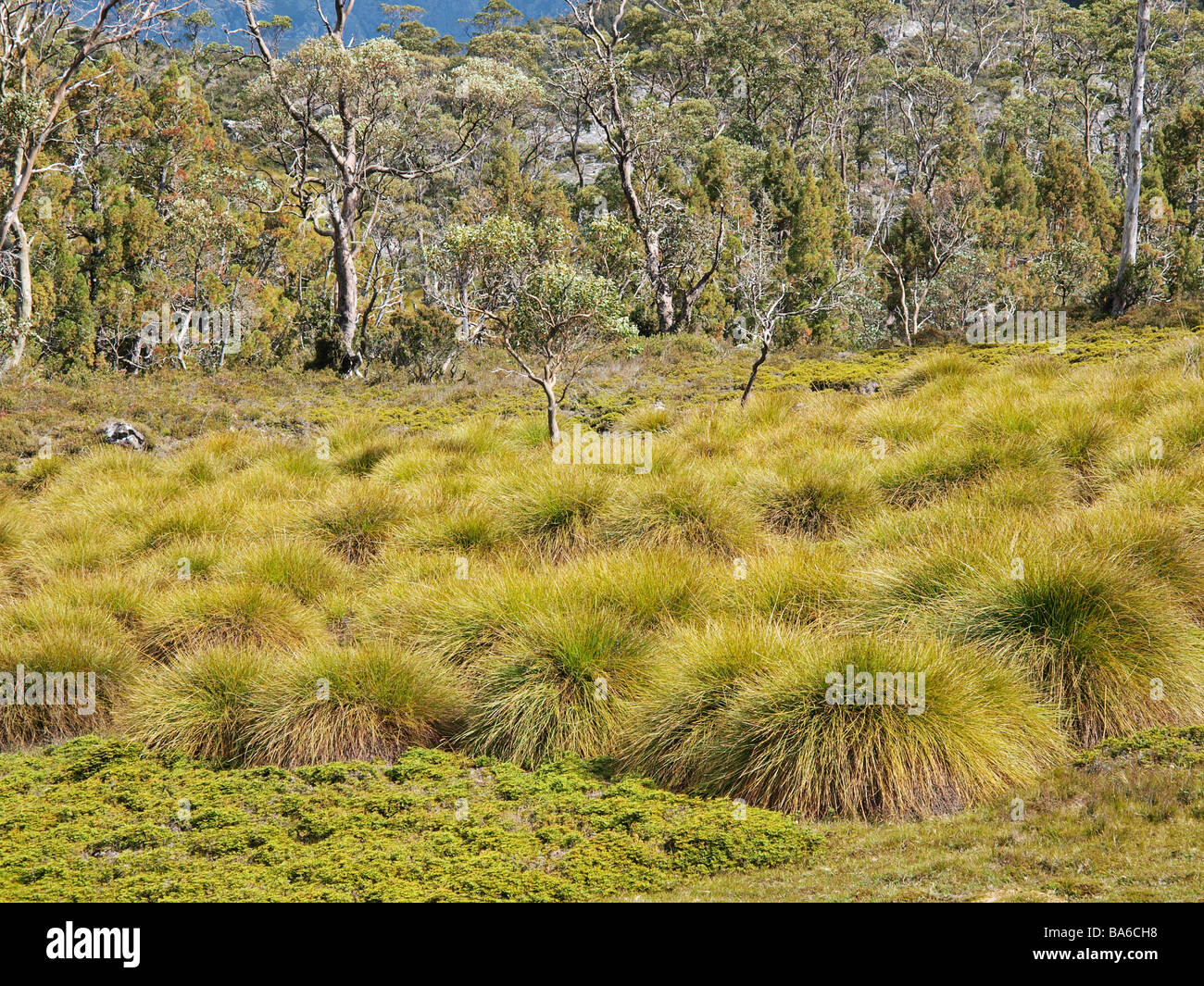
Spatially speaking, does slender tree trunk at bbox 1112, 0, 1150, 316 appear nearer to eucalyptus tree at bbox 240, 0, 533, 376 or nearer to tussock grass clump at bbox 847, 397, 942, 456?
tussock grass clump at bbox 847, 397, 942, 456

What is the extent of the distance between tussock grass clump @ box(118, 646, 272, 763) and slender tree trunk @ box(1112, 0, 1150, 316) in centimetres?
2373

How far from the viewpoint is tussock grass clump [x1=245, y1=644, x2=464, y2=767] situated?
6.17 m

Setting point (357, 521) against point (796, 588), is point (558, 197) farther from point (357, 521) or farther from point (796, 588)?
point (796, 588)

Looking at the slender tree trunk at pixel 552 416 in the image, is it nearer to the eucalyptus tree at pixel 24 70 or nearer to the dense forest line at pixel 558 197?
the dense forest line at pixel 558 197

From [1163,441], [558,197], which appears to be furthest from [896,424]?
[558,197]

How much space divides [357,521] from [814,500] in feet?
16.3

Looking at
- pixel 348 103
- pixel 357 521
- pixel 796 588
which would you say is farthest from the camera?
pixel 348 103

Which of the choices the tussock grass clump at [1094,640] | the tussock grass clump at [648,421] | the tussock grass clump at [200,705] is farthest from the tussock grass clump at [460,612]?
the tussock grass clump at [648,421]

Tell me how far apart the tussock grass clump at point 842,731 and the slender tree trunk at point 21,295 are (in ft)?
74.8

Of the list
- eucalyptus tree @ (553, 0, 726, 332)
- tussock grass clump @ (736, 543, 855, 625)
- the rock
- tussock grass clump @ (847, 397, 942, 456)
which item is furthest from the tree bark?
tussock grass clump @ (736, 543, 855, 625)

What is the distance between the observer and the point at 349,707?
20.8 ft

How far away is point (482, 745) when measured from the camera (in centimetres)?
614

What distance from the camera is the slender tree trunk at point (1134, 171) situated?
926 inches

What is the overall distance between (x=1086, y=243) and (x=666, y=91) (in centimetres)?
2838
